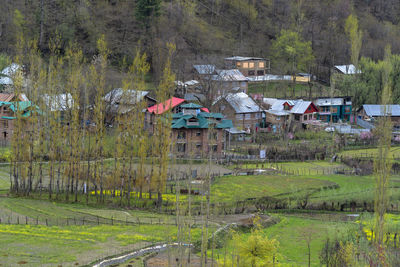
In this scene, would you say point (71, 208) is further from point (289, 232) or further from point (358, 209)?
point (358, 209)

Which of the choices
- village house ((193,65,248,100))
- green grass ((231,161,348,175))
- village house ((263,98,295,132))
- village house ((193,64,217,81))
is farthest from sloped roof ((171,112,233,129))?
village house ((263,98,295,132))

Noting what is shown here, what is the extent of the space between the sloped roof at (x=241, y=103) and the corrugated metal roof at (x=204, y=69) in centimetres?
479

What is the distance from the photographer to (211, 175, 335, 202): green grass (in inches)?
1902

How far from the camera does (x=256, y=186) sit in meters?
51.2

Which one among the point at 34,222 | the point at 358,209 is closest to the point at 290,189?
the point at 358,209

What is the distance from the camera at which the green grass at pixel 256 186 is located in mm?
48312

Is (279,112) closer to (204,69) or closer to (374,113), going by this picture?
(204,69)

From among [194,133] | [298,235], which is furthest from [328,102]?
→ [298,235]

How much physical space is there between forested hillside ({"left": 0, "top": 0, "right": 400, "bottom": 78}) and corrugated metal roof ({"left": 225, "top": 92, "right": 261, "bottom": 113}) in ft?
45.0

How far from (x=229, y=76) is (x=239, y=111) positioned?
1154 cm

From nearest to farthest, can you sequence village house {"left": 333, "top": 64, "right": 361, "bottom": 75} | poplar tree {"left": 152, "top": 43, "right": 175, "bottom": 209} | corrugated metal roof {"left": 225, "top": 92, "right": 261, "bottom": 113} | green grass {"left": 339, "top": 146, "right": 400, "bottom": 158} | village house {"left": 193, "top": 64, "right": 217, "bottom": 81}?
poplar tree {"left": 152, "top": 43, "right": 175, "bottom": 209} < green grass {"left": 339, "top": 146, "right": 400, "bottom": 158} < corrugated metal roof {"left": 225, "top": 92, "right": 261, "bottom": 113} < village house {"left": 193, "top": 64, "right": 217, "bottom": 81} < village house {"left": 333, "top": 64, "right": 361, "bottom": 75}

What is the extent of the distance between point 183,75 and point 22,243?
56.1 m

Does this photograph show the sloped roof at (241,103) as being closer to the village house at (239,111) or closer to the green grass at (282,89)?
the village house at (239,111)

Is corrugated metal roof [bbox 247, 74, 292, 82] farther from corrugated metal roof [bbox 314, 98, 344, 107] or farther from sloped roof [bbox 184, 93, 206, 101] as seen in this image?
sloped roof [bbox 184, 93, 206, 101]
